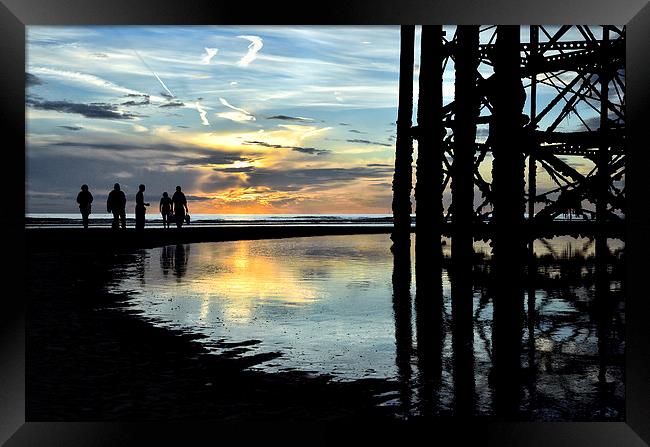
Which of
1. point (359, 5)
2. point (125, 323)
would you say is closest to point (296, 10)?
point (359, 5)

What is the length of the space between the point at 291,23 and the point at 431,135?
378 inches

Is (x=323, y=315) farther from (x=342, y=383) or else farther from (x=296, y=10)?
(x=296, y=10)

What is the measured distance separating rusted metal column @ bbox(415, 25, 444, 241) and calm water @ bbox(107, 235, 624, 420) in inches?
37.8

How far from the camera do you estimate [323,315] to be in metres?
8.88

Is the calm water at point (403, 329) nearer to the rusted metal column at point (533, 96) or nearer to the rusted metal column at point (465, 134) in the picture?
the rusted metal column at point (465, 134)

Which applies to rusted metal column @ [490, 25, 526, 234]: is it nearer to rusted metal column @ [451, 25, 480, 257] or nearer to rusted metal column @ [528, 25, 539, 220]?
rusted metal column @ [451, 25, 480, 257]

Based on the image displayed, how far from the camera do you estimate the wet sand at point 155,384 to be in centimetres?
484

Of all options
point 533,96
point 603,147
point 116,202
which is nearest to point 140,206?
point 116,202

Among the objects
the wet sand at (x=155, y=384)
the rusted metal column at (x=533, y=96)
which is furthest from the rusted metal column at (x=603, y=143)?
the wet sand at (x=155, y=384)

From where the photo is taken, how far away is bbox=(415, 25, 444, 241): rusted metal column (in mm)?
13812

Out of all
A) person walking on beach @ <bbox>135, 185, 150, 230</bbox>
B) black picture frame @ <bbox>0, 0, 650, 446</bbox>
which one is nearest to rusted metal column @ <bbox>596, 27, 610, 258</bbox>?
black picture frame @ <bbox>0, 0, 650, 446</bbox>

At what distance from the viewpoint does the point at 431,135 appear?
45.9 feet

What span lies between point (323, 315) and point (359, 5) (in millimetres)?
4967

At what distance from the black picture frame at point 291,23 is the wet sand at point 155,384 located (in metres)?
0.33
